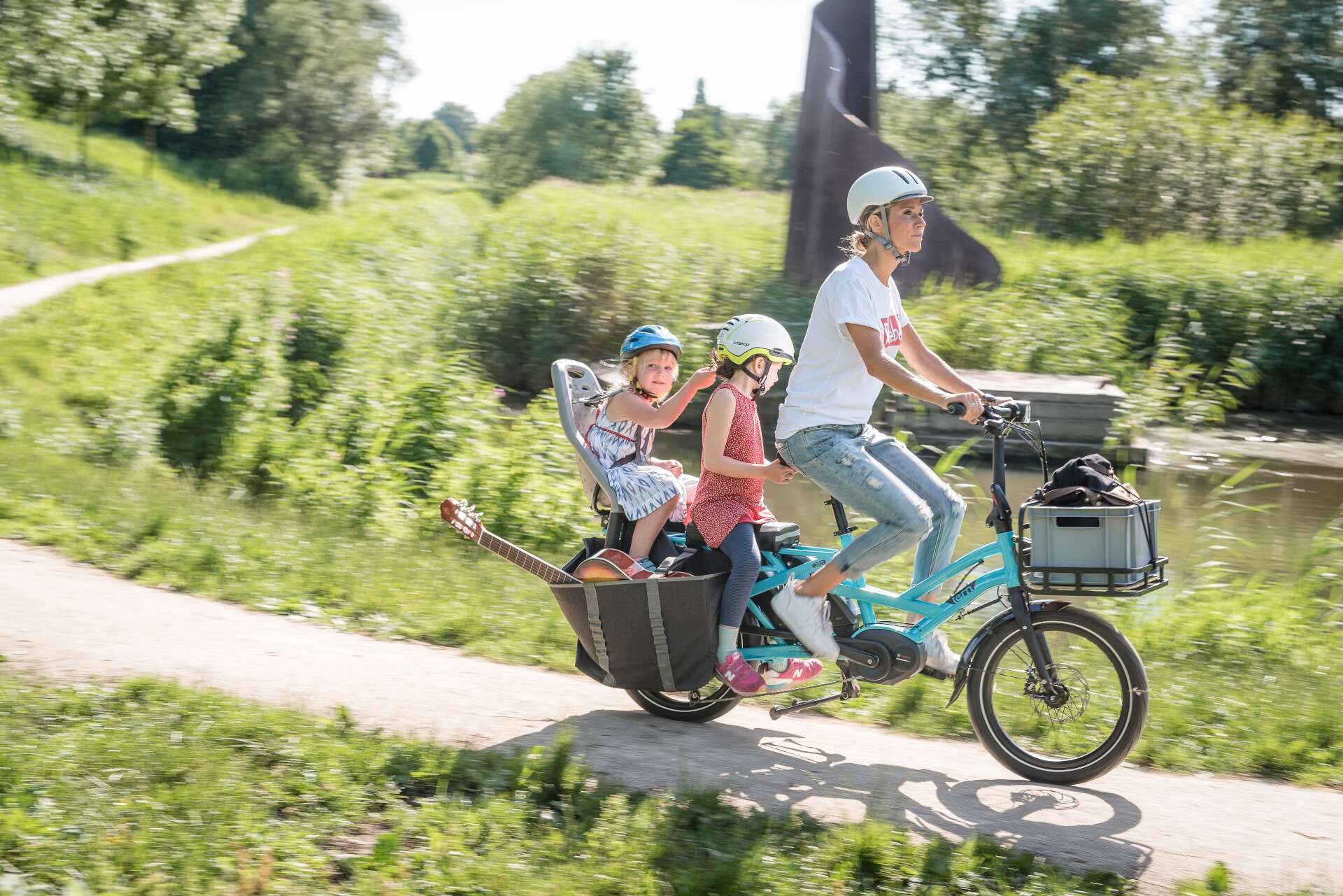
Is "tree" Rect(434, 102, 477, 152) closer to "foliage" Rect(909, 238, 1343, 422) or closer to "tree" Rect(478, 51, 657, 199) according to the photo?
"tree" Rect(478, 51, 657, 199)

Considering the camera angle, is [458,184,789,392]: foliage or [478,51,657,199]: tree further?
[478,51,657,199]: tree

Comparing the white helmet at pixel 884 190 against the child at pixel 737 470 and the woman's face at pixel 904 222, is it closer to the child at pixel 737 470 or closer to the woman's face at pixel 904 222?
the woman's face at pixel 904 222

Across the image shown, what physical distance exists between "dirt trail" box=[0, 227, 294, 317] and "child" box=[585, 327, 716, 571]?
12608 millimetres

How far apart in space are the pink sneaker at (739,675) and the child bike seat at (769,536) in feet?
1.44

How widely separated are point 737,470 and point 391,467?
5450 mm

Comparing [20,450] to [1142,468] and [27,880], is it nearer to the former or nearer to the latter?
[27,880]

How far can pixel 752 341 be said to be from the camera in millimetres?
4656

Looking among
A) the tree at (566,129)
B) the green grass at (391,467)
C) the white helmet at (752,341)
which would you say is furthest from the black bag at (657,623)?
the tree at (566,129)

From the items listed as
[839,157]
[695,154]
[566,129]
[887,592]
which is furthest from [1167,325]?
[695,154]

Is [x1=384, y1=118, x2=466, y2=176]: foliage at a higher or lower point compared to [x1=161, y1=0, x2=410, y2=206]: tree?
higher

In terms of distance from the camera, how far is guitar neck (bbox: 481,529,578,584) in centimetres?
489

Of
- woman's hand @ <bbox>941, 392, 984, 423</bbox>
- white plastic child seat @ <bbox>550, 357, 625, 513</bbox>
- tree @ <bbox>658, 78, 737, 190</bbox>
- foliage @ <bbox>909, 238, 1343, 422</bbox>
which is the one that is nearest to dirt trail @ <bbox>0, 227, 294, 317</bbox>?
foliage @ <bbox>909, 238, 1343, 422</bbox>

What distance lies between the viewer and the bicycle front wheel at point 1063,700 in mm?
4242

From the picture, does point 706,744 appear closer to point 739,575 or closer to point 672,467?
point 739,575
